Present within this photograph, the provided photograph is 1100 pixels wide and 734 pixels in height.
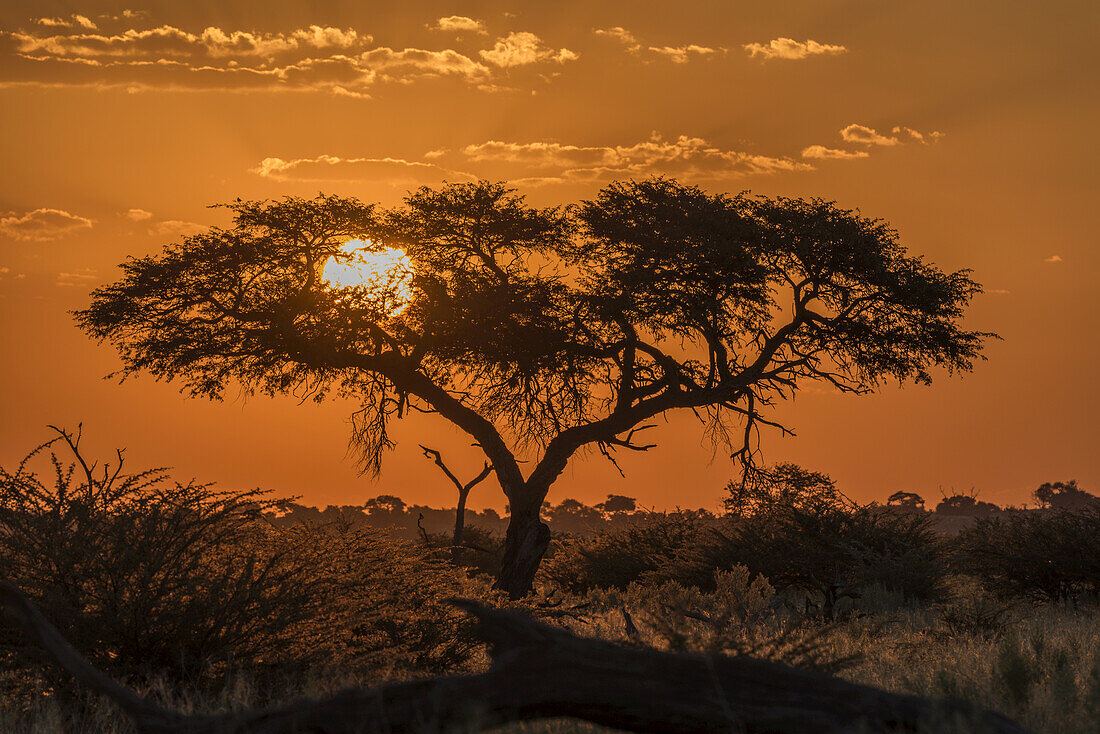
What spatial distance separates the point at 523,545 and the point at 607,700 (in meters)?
16.3

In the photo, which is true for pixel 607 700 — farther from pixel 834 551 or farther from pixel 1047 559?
pixel 1047 559

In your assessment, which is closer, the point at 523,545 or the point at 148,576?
the point at 148,576

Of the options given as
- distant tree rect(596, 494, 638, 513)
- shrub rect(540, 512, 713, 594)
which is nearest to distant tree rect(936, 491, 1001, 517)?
distant tree rect(596, 494, 638, 513)

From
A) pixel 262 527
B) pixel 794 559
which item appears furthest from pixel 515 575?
pixel 262 527

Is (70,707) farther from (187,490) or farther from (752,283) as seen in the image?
(752,283)

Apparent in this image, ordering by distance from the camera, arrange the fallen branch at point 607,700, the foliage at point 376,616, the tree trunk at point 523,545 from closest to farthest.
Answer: the fallen branch at point 607,700 → the foliage at point 376,616 → the tree trunk at point 523,545

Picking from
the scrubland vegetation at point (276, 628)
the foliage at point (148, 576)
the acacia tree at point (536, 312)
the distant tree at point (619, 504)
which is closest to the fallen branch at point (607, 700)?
the scrubland vegetation at point (276, 628)

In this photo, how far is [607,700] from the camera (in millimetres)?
5270

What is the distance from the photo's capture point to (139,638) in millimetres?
8812

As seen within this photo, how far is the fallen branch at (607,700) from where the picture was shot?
5.21 metres

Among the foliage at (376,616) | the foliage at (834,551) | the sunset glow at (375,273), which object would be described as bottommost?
the foliage at (376,616)

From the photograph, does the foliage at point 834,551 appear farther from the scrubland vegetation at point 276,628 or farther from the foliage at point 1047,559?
the scrubland vegetation at point 276,628

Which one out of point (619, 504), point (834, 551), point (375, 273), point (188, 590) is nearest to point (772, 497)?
point (834, 551)

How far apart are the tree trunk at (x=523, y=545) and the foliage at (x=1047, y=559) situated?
1020 centimetres
